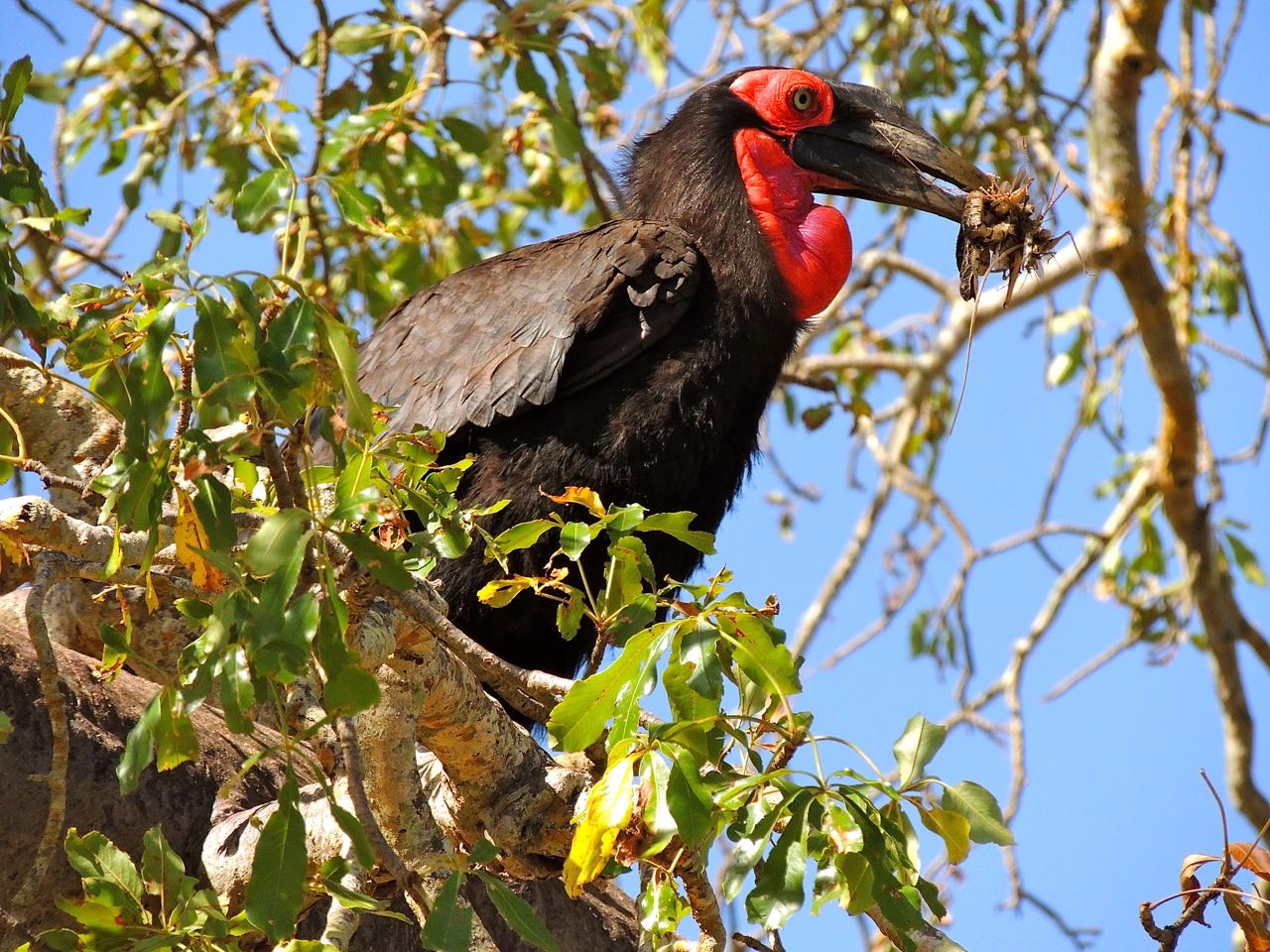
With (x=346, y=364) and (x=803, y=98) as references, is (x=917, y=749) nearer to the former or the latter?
(x=346, y=364)

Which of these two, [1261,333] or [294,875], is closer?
[294,875]

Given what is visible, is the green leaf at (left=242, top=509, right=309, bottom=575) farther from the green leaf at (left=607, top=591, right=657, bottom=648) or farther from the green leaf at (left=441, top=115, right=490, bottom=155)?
the green leaf at (left=441, top=115, right=490, bottom=155)

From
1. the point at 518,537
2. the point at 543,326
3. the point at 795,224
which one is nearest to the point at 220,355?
the point at 518,537

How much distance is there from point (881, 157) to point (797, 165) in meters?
0.23

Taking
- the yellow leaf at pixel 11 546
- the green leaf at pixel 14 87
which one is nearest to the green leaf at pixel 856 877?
the yellow leaf at pixel 11 546

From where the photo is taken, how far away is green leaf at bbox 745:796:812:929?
184 centimetres

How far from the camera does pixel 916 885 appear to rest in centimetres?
200

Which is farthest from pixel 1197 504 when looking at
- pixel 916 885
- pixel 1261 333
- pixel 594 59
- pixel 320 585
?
pixel 320 585

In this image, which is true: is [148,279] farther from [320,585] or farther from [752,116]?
[752,116]

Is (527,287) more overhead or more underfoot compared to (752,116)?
more underfoot

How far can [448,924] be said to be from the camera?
182cm

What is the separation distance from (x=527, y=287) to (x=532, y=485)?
23.8 inches

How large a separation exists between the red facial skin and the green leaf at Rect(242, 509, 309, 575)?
2356 mm

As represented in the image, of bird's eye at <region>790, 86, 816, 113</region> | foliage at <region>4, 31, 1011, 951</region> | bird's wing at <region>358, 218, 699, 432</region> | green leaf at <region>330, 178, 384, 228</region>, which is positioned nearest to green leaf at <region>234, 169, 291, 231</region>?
green leaf at <region>330, 178, 384, 228</region>
